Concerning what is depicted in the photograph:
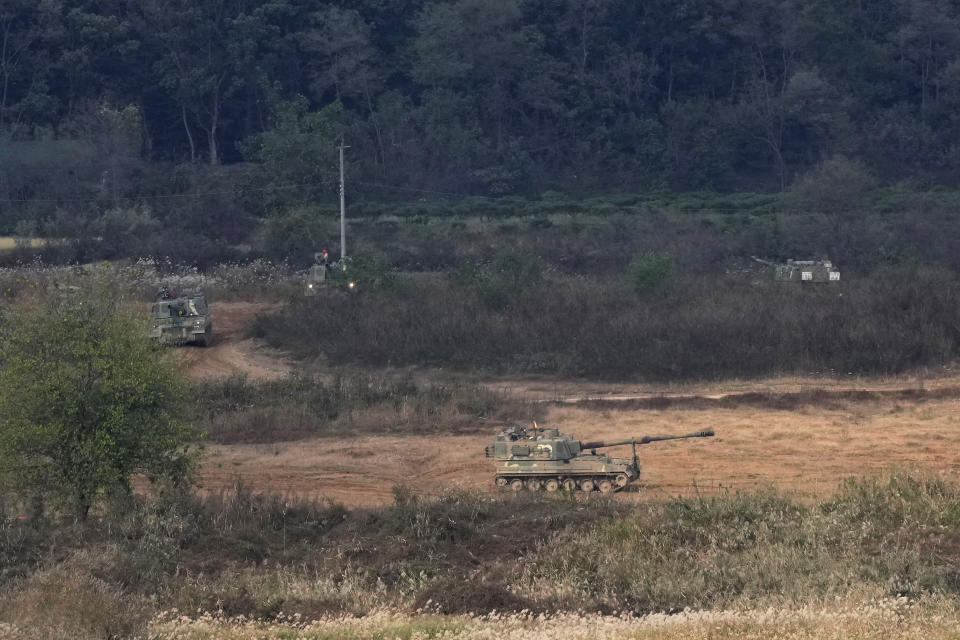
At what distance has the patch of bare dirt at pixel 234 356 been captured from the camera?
118ft

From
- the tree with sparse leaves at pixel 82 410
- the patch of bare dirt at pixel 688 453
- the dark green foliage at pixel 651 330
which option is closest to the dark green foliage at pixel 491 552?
the tree with sparse leaves at pixel 82 410

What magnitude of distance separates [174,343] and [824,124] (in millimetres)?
49581

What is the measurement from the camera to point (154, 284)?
51.6 m

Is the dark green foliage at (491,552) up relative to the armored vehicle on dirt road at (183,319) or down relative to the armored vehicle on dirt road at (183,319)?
down

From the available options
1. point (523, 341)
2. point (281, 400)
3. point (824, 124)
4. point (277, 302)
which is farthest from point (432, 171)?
point (281, 400)

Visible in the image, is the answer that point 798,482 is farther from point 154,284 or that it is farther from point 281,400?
point 154,284

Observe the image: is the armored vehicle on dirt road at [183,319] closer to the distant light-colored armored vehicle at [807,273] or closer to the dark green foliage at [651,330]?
the dark green foliage at [651,330]

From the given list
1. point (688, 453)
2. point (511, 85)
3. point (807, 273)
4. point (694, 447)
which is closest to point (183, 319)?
point (694, 447)

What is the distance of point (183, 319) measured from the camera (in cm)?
3816

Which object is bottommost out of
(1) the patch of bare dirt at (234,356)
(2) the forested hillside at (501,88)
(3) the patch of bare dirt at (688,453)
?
(3) the patch of bare dirt at (688,453)

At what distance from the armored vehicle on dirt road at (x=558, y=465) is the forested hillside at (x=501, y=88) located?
47.8 metres

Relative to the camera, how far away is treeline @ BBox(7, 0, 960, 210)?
74000 mm

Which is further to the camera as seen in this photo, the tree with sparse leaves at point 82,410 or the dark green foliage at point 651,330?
the dark green foliage at point 651,330

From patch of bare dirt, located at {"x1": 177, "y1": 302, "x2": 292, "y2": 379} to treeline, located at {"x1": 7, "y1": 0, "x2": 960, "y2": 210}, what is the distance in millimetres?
29705
